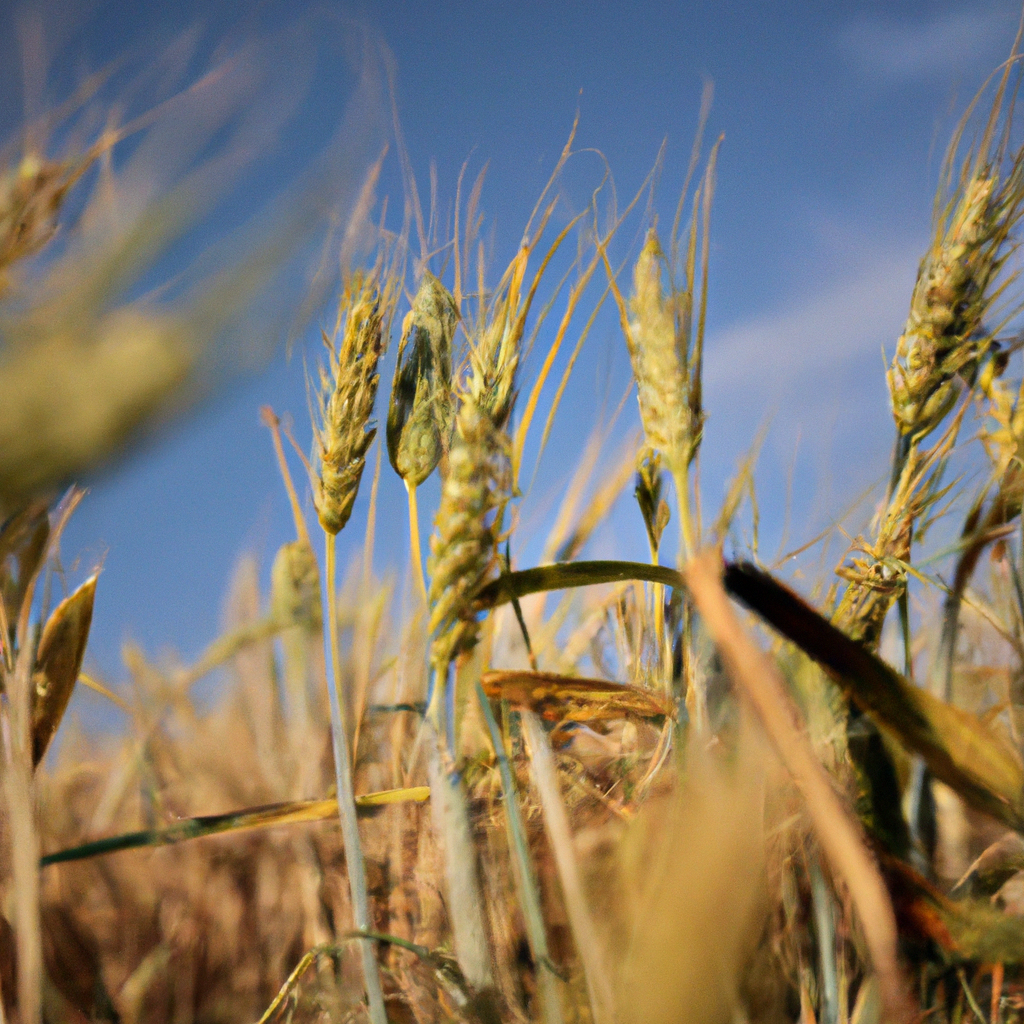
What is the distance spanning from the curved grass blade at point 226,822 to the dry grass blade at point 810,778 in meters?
0.28

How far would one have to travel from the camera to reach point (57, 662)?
17.5 inches

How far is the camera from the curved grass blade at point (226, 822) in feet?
1.37

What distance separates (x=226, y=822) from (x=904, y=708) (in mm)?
408

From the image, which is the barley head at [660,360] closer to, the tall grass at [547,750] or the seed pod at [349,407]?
the tall grass at [547,750]

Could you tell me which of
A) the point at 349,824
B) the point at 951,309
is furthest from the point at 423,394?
the point at 951,309

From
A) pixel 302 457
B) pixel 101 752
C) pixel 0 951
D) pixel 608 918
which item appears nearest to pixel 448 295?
pixel 302 457

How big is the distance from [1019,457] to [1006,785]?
252 mm

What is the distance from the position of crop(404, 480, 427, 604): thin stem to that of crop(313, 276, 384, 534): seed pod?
0.04m

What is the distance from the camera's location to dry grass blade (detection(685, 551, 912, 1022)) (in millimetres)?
214

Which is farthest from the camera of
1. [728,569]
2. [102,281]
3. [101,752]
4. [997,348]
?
[101,752]

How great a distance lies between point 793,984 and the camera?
0.41m

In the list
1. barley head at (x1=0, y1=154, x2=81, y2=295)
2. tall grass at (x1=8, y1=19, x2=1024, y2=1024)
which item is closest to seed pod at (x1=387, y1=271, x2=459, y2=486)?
tall grass at (x1=8, y1=19, x2=1024, y2=1024)

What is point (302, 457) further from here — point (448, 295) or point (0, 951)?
point (0, 951)

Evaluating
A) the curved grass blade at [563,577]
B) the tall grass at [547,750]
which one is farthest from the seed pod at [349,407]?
the curved grass blade at [563,577]
